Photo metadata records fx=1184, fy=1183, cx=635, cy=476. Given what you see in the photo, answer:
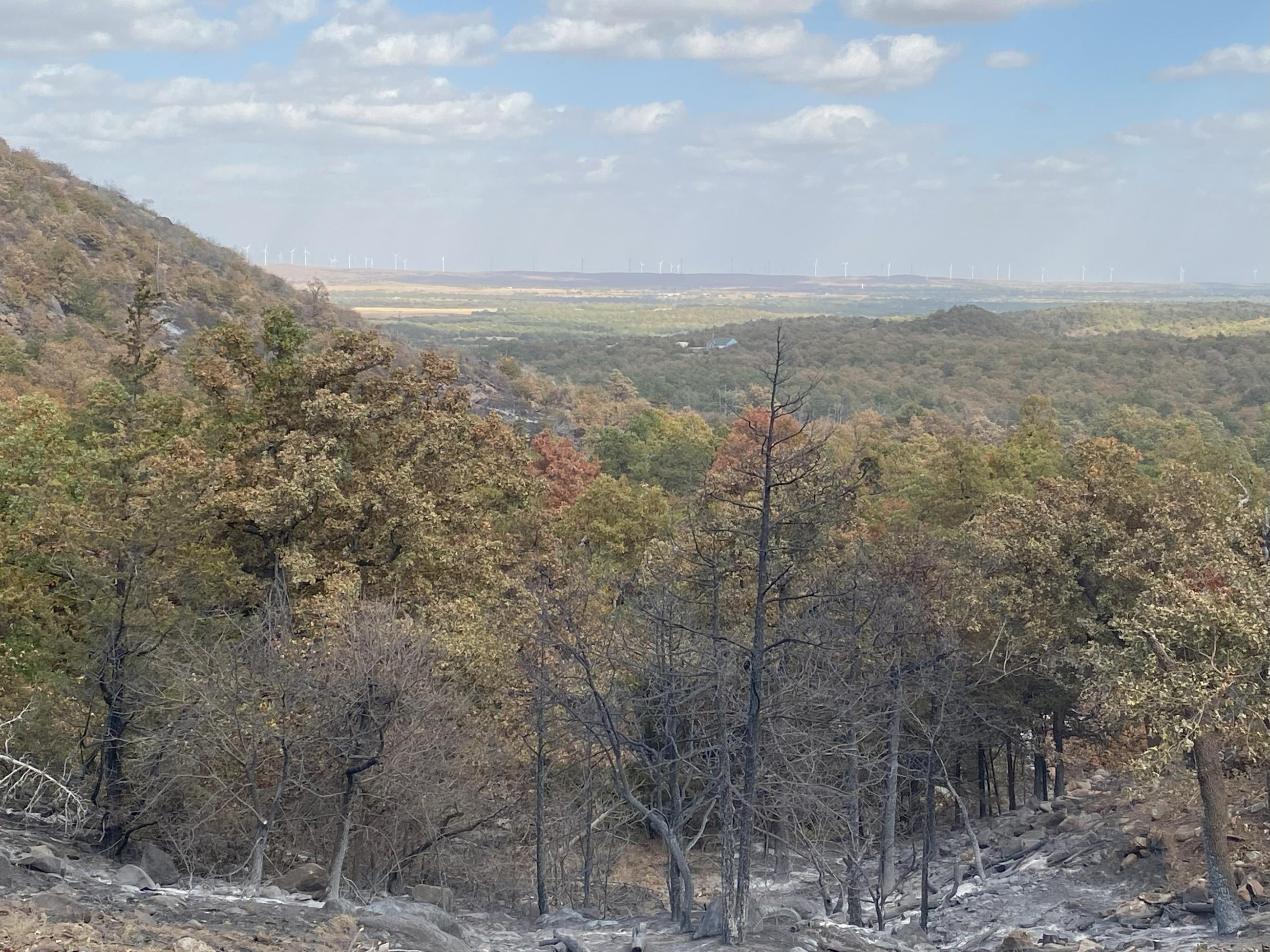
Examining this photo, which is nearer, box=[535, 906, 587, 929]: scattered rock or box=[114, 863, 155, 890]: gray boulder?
box=[114, 863, 155, 890]: gray boulder

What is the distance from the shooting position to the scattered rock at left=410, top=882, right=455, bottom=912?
1958 cm

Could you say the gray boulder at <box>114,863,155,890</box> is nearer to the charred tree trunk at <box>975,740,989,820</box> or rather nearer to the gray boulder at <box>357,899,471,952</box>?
the gray boulder at <box>357,899,471,952</box>

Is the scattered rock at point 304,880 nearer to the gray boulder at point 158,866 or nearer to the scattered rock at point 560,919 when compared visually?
the gray boulder at point 158,866

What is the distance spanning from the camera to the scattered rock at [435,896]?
19.6 m

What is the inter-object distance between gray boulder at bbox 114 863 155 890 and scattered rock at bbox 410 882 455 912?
4639 mm

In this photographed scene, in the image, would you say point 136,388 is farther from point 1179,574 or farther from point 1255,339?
point 1255,339

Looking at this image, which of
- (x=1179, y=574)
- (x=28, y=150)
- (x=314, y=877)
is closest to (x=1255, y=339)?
(x=28, y=150)

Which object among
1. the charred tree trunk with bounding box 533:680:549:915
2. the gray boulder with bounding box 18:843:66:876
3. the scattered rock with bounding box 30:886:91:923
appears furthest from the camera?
the charred tree trunk with bounding box 533:680:549:915

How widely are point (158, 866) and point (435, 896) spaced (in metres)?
4.46

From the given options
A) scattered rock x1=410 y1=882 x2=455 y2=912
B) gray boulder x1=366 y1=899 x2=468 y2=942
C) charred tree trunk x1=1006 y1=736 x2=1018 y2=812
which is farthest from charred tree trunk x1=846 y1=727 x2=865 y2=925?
charred tree trunk x1=1006 y1=736 x2=1018 y2=812

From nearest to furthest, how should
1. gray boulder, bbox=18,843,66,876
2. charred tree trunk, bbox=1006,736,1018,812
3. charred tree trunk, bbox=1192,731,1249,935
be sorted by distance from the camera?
gray boulder, bbox=18,843,66,876 → charred tree trunk, bbox=1192,731,1249,935 → charred tree trunk, bbox=1006,736,1018,812

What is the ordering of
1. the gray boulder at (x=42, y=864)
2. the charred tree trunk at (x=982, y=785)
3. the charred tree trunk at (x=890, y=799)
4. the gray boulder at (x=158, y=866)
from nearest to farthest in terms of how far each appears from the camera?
1. the gray boulder at (x=42, y=864)
2. the gray boulder at (x=158, y=866)
3. the charred tree trunk at (x=890, y=799)
4. the charred tree trunk at (x=982, y=785)

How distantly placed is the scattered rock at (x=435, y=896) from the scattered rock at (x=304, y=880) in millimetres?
1565

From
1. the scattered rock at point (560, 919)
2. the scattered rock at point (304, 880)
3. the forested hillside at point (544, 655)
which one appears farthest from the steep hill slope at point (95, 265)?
the scattered rock at point (560, 919)
